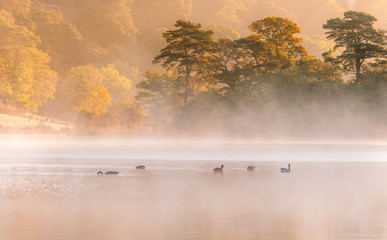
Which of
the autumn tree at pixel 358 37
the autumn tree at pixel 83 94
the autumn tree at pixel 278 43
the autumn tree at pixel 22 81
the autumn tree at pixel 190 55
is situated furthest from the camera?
the autumn tree at pixel 83 94

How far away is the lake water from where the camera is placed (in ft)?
54.4

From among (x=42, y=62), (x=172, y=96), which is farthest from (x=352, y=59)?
(x=42, y=62)

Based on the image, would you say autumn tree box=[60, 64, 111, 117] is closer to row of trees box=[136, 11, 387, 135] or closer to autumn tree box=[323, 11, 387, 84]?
row of trees box=[136, 11, 387, 135]

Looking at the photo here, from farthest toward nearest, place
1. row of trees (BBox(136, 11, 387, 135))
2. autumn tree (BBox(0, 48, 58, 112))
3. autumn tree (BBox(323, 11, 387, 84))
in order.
Answer: 1. autumn tree (BBox(0, 48, 58, 112))
2. row of trees (BBox(136, 11, 387, 135))
3. autumn tree (BBox(323, 11, 387, 84))

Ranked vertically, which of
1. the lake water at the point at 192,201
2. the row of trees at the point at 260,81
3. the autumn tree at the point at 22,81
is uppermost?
the autumn tree at the point at 22,81

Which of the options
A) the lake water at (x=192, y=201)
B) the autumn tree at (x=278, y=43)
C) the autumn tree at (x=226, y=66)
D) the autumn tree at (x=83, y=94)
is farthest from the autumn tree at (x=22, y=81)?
the lake water at (x=192, y=201)

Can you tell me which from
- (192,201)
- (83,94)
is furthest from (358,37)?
(83,94)

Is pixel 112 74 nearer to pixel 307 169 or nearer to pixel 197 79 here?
pixel 197 79

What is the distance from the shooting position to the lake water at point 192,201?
1659 cm

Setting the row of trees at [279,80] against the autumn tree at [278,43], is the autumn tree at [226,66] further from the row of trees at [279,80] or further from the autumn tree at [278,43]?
the autumn tree at [278,43]

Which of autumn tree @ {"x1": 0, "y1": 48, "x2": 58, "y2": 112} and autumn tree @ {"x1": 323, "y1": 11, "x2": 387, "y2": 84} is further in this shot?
autumn tree @ {"x1": 0, "y1": 48, "x2": 58, "y2": 112}

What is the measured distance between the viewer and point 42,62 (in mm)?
139750

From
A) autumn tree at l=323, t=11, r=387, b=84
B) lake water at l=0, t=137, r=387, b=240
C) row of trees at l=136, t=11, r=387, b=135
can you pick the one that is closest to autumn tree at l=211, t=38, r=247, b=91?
row of trees at l=136, t=11, r=387, b=135

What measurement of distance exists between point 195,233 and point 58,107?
13875cm
